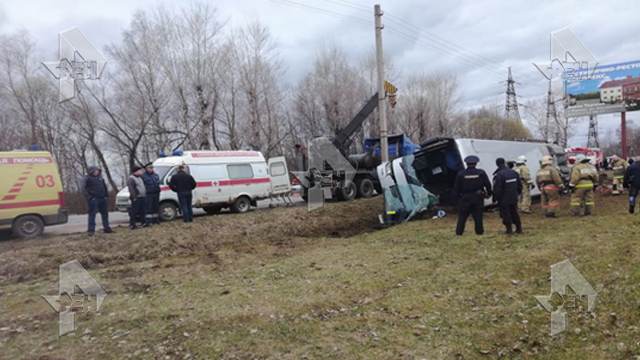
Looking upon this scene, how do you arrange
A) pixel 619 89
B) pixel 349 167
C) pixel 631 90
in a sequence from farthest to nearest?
pixel 619 89
pixel 631 90
pixel 349 167

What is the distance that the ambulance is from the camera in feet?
34.3

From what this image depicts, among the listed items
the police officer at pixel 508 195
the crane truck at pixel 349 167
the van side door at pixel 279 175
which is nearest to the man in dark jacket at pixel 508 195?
the police officer at pixel 508 195

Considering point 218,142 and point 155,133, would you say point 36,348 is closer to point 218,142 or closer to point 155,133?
point 155,133

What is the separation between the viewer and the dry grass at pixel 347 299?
393cm

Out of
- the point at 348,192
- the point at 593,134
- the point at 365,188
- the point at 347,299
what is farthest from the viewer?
the point at 593,134

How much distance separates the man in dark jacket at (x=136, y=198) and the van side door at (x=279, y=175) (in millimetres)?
5799

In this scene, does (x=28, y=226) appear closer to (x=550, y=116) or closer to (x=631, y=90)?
(x=631, y=90)

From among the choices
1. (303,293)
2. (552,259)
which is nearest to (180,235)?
(303,293)

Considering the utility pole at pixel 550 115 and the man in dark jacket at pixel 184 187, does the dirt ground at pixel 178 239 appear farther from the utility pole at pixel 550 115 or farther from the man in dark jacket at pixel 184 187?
the utility pole at pixel 550 115

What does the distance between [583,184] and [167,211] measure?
1148 cm

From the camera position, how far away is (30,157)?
424 inches

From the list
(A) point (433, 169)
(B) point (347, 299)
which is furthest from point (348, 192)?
(B) point (347, 299)

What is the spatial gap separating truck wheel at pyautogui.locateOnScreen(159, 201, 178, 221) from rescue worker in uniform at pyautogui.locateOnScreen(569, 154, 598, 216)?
1122cm

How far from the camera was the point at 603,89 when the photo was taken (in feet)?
88.9
